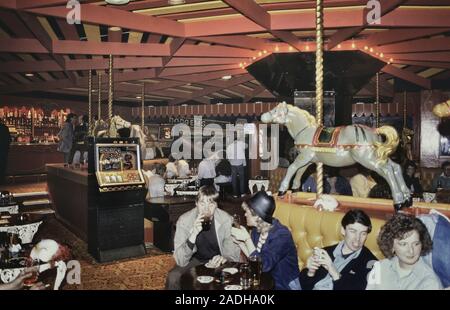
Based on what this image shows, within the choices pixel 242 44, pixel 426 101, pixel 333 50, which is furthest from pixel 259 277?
pixel 426 101

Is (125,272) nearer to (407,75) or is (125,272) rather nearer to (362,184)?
(362,184)

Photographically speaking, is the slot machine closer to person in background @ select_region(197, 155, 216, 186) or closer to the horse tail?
person in background @ select_region(197, 155, 216, 186)

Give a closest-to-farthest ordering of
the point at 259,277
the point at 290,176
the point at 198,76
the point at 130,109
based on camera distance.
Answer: the point at 259,277, the point at 290,176, the point at 198,76, the point at 130,109

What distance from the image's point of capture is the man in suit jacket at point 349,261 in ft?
8.84

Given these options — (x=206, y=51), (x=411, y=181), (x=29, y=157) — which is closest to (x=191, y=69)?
(x=206, y=51)

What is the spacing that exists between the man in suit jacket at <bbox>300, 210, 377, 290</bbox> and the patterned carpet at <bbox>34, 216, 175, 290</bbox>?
2.75 metres

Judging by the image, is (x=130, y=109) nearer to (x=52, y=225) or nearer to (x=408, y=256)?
(x=52, y=225)

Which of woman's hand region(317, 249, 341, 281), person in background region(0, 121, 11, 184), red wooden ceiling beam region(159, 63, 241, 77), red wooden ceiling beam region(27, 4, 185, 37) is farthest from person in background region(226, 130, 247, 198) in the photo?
woman's hand region(317, 249, 341, 281)

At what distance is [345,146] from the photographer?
135 inches

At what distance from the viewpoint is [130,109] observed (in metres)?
17.2

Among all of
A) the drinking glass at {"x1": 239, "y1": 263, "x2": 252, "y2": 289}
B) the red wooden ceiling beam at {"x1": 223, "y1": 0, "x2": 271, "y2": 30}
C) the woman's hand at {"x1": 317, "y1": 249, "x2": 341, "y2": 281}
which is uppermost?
the red wooden ceiling beam at {"x1": 223, "y1": 0, "x2": 271, "y2": 30}

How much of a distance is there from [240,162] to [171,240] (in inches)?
180

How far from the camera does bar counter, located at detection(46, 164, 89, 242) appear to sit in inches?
291

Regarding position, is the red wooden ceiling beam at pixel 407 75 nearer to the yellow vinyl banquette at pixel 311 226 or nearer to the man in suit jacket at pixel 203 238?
the yellow vinyl banquette at pixel 311 226
